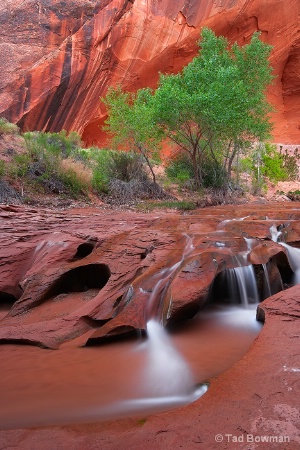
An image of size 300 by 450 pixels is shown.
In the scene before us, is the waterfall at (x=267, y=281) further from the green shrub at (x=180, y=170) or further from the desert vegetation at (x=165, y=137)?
the green shrub at (x=180, y=170)

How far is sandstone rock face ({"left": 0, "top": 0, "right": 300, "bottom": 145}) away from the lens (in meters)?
20.1

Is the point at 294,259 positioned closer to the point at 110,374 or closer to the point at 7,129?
the point at 110,374

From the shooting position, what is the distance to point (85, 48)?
67.8ft

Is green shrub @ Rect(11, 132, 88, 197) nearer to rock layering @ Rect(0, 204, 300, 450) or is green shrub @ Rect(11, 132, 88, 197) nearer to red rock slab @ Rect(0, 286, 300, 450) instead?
rock layering @ Rect(0, 204, 300, 450)

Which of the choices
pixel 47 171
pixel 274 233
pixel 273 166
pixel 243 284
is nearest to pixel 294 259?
pixel 274 233

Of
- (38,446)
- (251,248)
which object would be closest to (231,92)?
(251,248)

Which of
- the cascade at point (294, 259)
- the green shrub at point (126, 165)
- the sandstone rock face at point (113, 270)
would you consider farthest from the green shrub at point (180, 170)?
the cascade at point (294, 259)

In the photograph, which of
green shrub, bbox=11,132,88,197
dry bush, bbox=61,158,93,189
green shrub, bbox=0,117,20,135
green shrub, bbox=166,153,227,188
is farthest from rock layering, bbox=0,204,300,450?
green shrub, bbox=166,153,227,188

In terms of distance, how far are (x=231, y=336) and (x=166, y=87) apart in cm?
1192
